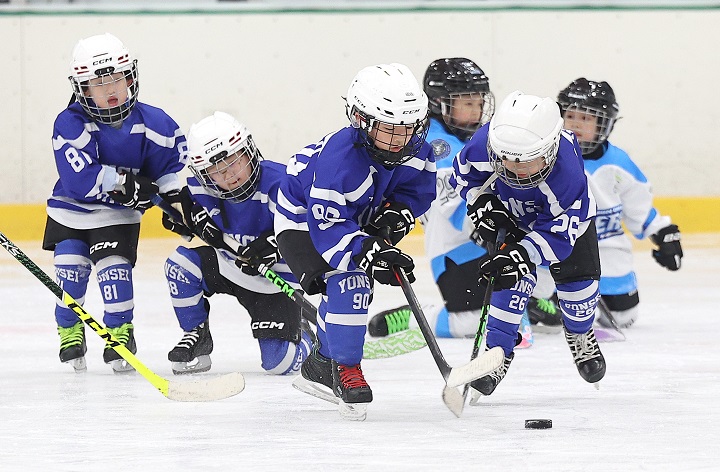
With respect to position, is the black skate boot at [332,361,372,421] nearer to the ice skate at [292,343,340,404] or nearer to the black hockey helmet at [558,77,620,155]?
the ice skate at [292,343,340,404]

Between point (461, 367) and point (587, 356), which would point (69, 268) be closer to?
point (461, 367)

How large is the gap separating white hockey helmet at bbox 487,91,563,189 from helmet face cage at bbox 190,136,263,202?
0.72m

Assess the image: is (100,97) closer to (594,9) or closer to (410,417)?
(410,417)

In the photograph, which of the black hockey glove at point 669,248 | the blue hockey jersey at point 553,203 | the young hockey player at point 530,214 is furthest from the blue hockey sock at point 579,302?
the black hockey glove at point 669,248

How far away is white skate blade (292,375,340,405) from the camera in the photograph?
9.38 feet

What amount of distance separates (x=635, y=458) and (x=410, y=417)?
59 cm

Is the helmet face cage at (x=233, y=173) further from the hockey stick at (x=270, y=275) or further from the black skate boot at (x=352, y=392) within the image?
the black skate boot at (x=352, y=392)

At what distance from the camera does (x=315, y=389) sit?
2.91 meters

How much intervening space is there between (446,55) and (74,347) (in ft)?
13.0

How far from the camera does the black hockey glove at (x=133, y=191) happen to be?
3391 mm

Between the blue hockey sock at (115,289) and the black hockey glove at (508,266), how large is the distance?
44.7 inches

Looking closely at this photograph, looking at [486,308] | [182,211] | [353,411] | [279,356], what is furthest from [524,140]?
[182,211]

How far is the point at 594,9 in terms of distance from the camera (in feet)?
22.8

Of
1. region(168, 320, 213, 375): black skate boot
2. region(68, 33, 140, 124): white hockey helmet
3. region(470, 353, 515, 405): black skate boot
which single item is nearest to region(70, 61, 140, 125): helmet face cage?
region(68, 33, 140, 124): white hockey helmet
